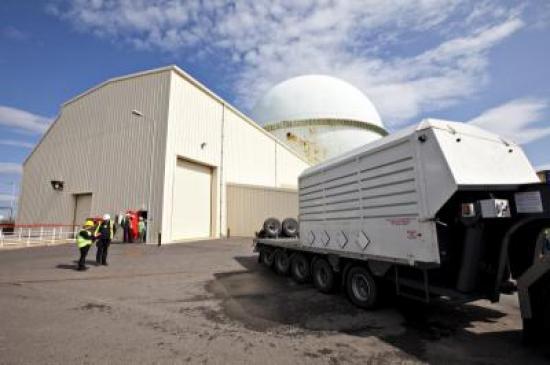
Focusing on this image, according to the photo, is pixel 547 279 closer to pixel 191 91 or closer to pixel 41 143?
pixel 191 91

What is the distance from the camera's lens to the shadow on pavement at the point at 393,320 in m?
4.09

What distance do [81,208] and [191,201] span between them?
8600mm

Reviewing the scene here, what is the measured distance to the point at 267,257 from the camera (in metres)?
10.3

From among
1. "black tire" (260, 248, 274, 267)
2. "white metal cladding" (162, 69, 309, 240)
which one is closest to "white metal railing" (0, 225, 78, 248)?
"white metal cladding" (162, 69, 309, 240)

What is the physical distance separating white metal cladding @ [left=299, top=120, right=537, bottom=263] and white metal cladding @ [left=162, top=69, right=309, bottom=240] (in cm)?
1301

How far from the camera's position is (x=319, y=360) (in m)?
3.76

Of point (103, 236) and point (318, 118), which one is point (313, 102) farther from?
point (103, 236)

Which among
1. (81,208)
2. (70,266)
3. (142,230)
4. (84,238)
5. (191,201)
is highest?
(191,201)

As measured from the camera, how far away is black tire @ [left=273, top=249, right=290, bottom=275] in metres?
8.92

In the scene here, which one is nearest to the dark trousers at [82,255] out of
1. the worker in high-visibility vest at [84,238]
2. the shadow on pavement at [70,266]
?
the worker in high-visibility vest at [84,238]

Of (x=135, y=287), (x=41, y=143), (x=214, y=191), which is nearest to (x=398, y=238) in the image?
(x=135, y=287)

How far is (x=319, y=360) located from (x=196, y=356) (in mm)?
1523

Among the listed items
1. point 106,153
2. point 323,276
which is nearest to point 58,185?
point 106,153

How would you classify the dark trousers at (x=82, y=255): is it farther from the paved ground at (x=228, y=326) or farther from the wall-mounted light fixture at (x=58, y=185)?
the wall-mounted light fixture at (x=58, y=185)
